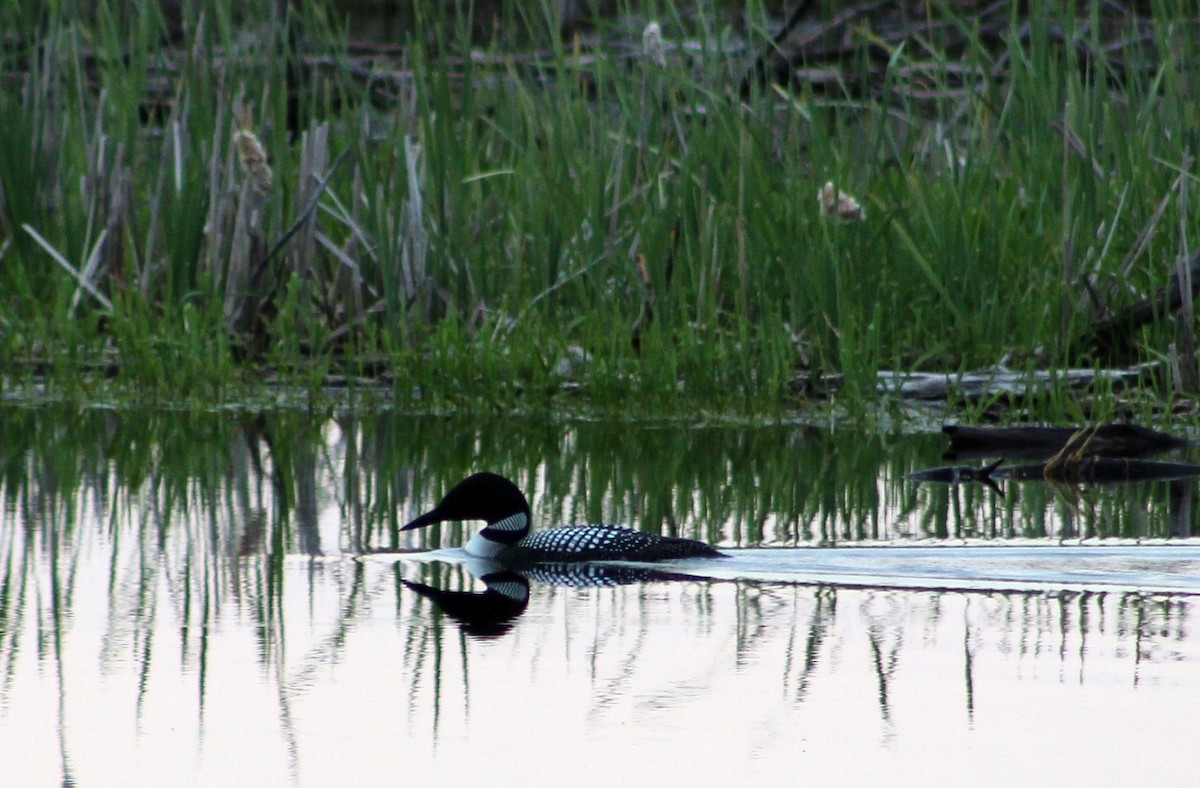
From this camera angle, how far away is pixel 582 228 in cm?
704

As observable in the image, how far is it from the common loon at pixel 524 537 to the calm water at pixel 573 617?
5 cm

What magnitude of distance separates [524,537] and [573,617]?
0.75 m

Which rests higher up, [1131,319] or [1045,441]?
[1131,319]

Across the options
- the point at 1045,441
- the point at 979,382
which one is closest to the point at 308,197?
the point at 979,382

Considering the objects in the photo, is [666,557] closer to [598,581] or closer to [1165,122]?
[598,581]

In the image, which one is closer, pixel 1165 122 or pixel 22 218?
pixel 1165 122

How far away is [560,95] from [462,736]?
16.0 ft

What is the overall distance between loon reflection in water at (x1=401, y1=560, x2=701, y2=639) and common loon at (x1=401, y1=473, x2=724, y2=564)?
31 millimetres

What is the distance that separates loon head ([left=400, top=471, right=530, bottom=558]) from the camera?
14.5 feet

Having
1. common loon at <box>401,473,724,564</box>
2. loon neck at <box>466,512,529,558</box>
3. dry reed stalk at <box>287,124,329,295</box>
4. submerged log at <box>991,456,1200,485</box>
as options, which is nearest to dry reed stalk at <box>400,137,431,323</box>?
dry reed stalk at <box>287,124,329,295</box>

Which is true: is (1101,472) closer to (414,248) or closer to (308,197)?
(414,248)

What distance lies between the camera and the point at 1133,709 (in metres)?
2.86

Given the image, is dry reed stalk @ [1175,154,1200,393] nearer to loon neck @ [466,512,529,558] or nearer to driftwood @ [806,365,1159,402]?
driftwood @ [806,365,1159,402]

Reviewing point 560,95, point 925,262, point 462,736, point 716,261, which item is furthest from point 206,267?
point 462,736
